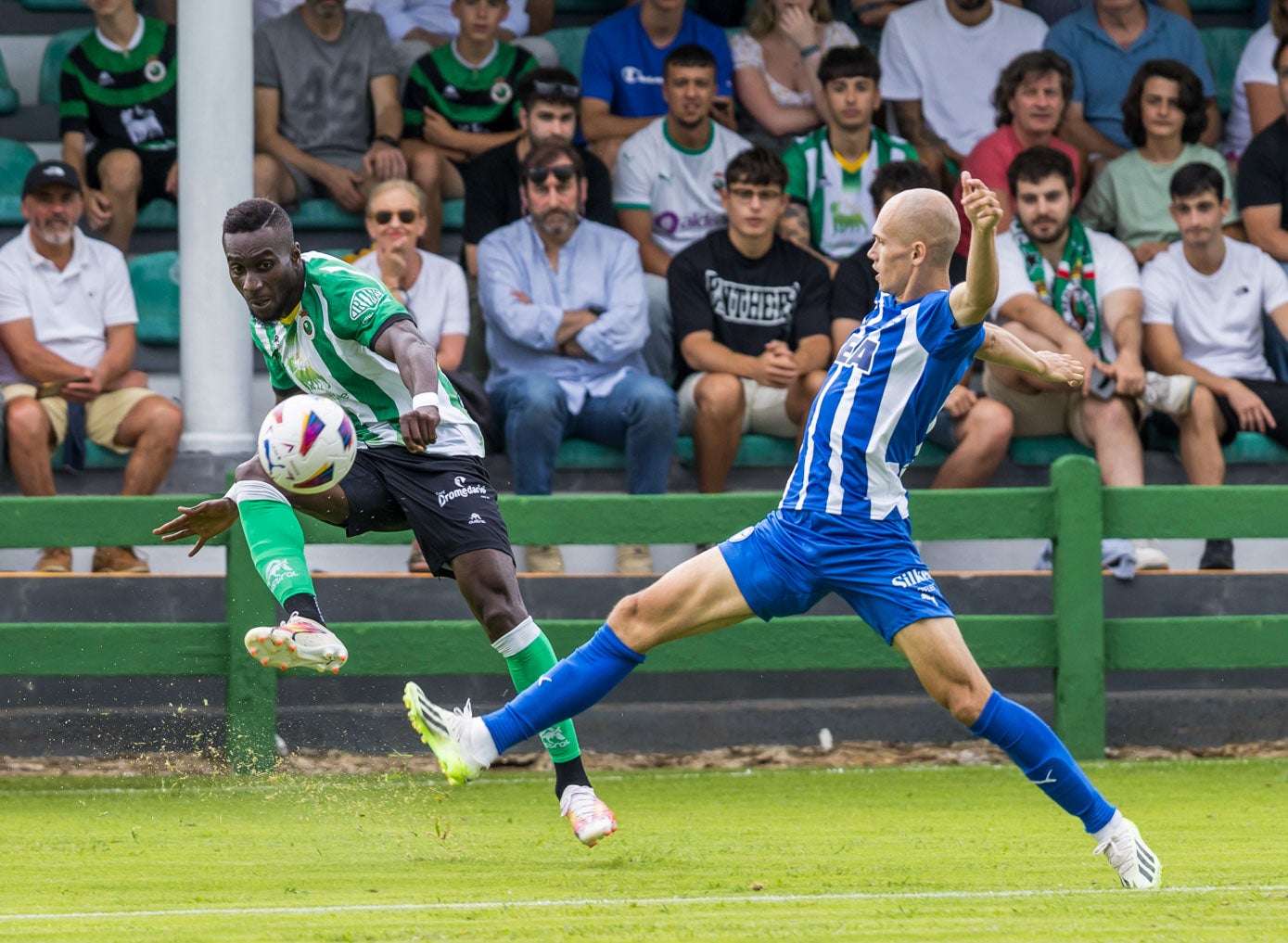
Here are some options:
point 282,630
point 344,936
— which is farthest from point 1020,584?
point 344,936

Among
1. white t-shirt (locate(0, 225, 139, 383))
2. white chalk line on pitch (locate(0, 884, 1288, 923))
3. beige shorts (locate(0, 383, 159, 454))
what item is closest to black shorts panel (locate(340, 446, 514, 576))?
white chalk line on pitch (locate(0, 884, 1288, 923))

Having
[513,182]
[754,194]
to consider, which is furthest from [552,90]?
[754,194]

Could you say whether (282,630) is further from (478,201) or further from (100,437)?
(478,201)

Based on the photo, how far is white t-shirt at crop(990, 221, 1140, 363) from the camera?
9.26 m

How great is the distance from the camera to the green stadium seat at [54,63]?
423 inches

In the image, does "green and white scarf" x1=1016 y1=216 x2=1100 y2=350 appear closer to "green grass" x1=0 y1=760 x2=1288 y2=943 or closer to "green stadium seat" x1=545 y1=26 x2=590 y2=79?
"green grass" x1=0 y1=760 x2=1288 y2=943

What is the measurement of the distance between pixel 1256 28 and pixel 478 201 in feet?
19.7

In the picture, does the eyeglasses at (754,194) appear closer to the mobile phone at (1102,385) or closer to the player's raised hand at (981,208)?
the mobile phone at (1102,385)

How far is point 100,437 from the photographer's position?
8812 mm

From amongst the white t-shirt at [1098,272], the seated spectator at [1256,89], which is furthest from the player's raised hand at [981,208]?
the seated spectator at [1256,89]

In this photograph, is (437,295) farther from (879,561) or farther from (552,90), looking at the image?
(879,561)

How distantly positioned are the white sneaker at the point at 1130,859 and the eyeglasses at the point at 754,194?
508 centimetres

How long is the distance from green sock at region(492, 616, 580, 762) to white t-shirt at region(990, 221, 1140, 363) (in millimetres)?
4495

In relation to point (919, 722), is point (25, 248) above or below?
above
